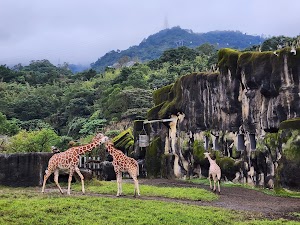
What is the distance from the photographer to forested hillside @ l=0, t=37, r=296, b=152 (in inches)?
2032

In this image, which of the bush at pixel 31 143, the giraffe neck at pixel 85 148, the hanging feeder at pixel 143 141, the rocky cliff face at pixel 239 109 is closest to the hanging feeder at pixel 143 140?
the hanging feeder at pixel 143 141

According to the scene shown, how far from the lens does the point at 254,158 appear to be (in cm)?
2592

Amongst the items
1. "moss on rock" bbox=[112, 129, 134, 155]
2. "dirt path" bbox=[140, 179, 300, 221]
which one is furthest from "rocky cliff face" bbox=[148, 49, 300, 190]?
"moss on rock" bbox=[112, 129, 134, 155]

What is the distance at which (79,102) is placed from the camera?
237ft

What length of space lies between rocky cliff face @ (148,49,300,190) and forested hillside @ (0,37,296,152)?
1357 cm

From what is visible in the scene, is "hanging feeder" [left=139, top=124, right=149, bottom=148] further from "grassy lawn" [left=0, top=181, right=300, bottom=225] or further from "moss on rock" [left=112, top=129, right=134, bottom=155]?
"grassy lawn" [left=0, top=181, right=300, bottom=225]

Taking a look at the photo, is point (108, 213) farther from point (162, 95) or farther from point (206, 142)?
point (162, 95)

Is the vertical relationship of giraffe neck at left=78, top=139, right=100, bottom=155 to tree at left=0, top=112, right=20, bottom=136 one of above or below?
below

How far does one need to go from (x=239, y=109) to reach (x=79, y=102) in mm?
47208

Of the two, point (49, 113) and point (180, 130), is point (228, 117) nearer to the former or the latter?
point (180, 130)

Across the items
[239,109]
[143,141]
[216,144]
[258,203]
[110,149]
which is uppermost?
[239,109]

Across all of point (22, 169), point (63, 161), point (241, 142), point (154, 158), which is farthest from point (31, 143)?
point (63, 161)

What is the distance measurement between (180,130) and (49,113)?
144ft

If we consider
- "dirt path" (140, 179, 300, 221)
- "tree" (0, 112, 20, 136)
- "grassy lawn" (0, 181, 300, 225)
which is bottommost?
"dirt path" (140, 179, 300, 221)
